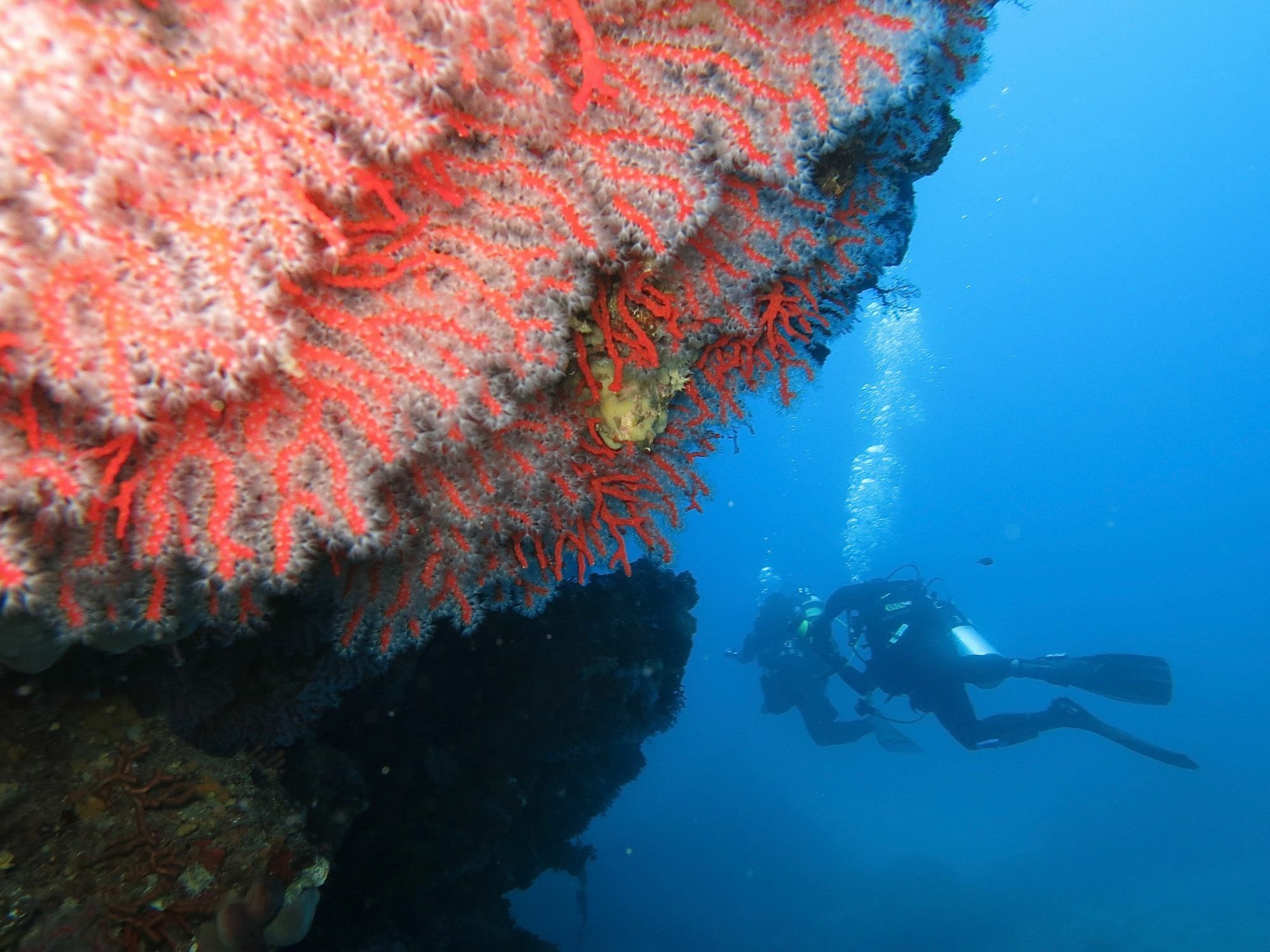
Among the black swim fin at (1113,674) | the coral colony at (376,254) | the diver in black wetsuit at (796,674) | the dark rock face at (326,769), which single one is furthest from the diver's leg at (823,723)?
the coral colony at (376,254)

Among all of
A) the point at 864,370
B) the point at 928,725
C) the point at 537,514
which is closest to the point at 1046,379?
the point at 864,370

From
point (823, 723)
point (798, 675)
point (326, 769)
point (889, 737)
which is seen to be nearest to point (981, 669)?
point (889, 737)

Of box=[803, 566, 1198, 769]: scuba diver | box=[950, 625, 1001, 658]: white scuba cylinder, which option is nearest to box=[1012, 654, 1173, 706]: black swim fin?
box=[803, 566, 1198, 769]: scuba diver

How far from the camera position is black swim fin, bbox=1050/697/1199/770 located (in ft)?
48.0

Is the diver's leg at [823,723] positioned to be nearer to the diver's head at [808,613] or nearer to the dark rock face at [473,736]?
the diver's head at [808,613]

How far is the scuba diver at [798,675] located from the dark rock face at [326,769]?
8657 millimetres

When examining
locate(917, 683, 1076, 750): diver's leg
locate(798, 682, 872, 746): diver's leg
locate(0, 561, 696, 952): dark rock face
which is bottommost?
locate(0, 561, 696, 952): dark rock face

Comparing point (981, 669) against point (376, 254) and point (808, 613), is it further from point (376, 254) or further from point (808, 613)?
point (376, 254)

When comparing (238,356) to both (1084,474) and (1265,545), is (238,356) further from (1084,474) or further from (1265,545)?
(1084,474)

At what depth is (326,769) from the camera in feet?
17.6

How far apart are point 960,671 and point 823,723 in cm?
452

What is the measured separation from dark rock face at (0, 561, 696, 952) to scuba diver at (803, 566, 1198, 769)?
28.0ft

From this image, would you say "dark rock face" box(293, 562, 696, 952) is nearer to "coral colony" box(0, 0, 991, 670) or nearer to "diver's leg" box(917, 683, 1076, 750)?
"coral colony" box(0, 0, 991, 670)

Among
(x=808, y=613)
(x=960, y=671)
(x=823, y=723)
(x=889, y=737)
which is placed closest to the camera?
(x=960, y=671)
